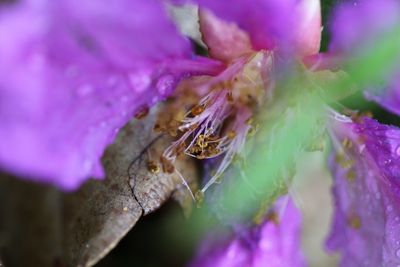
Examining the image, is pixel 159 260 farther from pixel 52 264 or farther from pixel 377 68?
pixel 377 68

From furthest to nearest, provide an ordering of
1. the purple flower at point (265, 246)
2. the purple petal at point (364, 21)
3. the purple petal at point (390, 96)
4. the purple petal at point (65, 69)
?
the purple flower at point (265, 246)
the purple petal at point (390, 96)
the purple petal at point (364, 21)
the purple petal at point (65, 69)

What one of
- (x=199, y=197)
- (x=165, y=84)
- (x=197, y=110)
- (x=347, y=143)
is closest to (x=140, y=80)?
(x=165, y=84)

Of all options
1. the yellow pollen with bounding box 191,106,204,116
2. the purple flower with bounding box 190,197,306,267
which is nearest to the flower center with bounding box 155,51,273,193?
the yellow pollen with bounding box 191,106,204,116

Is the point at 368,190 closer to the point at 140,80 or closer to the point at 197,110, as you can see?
the point at 197,110

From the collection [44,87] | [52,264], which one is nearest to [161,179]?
[52,264]

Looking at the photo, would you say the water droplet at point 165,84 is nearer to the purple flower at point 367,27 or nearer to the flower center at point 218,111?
the flower center at point 218,111

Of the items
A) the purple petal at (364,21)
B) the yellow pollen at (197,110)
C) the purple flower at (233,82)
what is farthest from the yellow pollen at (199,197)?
the purple petal at (364,21)

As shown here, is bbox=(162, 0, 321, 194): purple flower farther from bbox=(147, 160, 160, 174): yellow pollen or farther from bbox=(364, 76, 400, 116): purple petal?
bbox=(364, 76, 400, 116): purple petal
